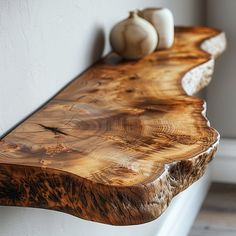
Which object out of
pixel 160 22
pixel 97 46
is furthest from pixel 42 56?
pixel 160 22

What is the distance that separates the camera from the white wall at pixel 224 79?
2.35m

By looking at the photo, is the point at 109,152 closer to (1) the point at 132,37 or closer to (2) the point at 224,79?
(1) the point at 132,37

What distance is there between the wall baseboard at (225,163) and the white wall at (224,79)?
4 cm

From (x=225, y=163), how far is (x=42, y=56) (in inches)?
58.7

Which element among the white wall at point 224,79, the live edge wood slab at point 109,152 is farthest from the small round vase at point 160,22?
the white wall at point 224,79

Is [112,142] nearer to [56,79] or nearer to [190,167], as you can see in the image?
[190,167]

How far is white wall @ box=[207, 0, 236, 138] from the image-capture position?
7.70ft

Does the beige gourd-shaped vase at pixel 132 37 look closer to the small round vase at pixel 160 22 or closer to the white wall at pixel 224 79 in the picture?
the small round vase at pixel 160 22

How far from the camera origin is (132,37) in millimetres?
1509

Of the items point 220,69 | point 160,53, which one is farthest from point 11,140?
point 220,69

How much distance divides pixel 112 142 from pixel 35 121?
19cm

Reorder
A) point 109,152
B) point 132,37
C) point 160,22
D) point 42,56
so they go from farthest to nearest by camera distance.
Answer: point 160,22, point 132,37, point 42,56, point 109,152

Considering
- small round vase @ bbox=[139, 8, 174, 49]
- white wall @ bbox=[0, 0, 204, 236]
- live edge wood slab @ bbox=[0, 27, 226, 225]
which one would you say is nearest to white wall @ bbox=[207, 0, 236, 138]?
small round vase @ bbox=[139, 8, 174, 49]

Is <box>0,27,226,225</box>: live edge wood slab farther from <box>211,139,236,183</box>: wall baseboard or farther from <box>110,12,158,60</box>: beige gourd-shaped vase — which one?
<box>211,139,236,183</box>: wall baseboard
